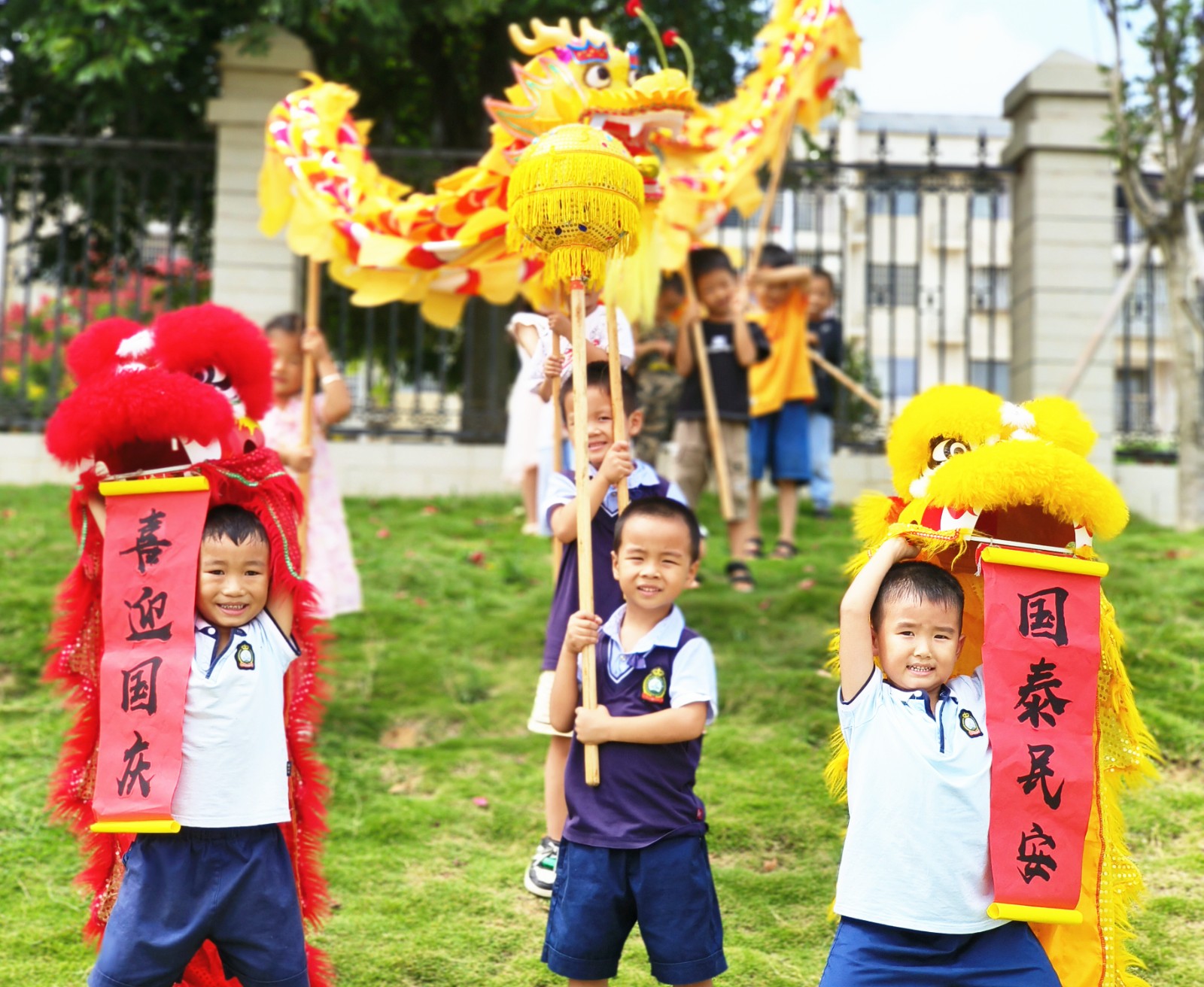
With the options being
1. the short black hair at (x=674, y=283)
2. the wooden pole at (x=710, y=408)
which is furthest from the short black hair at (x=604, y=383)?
the short black hair at (x=674, y=283)

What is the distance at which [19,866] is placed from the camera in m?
3.83

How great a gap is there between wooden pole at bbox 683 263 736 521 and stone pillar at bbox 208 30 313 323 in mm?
3492

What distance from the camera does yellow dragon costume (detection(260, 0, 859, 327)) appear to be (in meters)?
3.74

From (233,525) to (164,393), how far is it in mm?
329

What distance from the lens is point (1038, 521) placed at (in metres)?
2.64

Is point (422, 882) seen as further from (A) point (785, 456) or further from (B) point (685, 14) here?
(B) point (685, 14)

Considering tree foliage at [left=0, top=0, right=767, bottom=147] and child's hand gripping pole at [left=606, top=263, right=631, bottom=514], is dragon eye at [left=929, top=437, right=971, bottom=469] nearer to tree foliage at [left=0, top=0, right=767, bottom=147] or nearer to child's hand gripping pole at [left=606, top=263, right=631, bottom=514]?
child's hand gripping pole at [left=606, top=263, right=631, bottom=514]

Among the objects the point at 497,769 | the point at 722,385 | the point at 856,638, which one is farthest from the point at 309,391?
the point at 856,638

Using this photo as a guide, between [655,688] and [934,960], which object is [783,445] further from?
[934,960]

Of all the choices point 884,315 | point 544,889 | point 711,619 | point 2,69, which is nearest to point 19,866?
point 544,889

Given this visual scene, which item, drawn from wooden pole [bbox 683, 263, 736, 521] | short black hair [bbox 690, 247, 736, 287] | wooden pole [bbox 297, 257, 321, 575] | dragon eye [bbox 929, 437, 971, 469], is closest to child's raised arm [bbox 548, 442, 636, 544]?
dragon eye [bbox 929, 437, 971, 469]

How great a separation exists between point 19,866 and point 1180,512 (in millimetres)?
6959

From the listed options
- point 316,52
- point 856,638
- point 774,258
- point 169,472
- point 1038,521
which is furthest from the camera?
point 316,52

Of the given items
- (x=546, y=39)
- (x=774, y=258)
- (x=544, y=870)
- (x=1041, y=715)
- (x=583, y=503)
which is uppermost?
(x=774, y=258)
